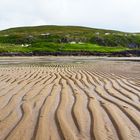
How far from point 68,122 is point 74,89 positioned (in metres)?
4.18

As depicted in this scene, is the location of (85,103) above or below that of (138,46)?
above

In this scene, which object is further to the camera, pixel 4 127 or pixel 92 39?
pixel 92 39

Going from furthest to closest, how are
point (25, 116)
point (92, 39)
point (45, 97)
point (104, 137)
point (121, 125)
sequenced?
point (92, 39), point (45, 97), point (25, 116), point (121, 125), point (104, 137)

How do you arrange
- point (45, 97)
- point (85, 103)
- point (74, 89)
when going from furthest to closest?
point (74, 89), point (45, 97), point (85, 103)

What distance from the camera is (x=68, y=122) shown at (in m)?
5.93

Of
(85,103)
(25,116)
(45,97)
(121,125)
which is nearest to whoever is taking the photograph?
(121,125)

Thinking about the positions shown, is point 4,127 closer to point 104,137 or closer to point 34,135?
point 34,135

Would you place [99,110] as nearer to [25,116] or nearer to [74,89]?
[25,116]

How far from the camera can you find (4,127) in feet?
18.8

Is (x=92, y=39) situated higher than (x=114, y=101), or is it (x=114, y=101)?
(x=114, y=101)

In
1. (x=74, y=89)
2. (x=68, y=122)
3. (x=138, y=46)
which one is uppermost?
(x=68, y=122)

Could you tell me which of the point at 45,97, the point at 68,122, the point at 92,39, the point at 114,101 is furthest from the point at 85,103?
the point at 92,39

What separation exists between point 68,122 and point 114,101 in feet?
7.13

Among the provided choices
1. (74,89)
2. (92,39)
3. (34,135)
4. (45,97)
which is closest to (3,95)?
(45,97)
